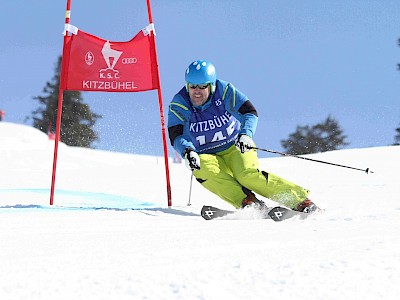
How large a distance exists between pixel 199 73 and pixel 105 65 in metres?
1.47

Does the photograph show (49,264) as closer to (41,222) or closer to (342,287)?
(342,287)

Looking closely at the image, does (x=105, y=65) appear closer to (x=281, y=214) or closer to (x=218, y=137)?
(x=218, y=137)

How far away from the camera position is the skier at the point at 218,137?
13.5 ft

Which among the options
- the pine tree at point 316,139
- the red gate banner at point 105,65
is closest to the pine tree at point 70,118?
the pine tree at point 316,139

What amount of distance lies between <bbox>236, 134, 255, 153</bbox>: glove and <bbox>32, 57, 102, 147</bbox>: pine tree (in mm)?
26728

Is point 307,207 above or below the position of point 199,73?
below

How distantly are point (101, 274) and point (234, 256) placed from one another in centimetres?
48

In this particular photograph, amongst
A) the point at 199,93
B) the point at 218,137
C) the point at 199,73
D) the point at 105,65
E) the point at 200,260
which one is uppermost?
the point at 105,65

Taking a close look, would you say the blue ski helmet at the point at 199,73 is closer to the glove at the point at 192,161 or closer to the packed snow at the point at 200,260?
the glove at the point at 192,161

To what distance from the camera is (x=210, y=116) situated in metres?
4.52

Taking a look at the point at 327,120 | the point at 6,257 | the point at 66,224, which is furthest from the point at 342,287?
Result: the point at 327,120

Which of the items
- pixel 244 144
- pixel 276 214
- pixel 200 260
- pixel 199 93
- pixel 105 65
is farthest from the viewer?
pixel 105 65

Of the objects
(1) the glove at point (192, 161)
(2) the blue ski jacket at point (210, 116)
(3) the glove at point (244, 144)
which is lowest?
(1) the glove at point (192, 161)

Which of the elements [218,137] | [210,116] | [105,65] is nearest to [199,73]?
[210,116]
